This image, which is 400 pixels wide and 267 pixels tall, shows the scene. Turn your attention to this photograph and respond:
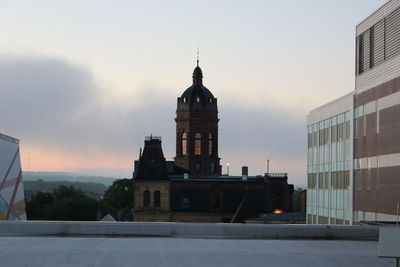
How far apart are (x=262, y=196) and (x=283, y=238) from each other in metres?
104

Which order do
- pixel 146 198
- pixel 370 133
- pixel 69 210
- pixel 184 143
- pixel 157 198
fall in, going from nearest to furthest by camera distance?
1. pixel 370 133
2. pixel 146 198
3. pixel 157 198
4. pixel 69 210
5. pixel 184 143

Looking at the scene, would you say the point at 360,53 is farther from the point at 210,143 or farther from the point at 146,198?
the point at 210,143

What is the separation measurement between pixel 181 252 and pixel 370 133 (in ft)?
94.8

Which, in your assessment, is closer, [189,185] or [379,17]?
[379,17]

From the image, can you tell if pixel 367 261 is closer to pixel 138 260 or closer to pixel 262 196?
pixel 138 260

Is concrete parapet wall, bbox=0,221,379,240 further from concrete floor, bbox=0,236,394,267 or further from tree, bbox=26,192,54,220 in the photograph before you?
tree, bbox=26,192,54,220

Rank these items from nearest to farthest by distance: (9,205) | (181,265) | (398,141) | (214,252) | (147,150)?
(181,265) → (214,252) → (398,141) → (9,205) → (147,150)

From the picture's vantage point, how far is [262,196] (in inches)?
5295

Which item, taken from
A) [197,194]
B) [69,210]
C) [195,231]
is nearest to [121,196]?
[69,210]

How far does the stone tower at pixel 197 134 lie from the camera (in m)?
157

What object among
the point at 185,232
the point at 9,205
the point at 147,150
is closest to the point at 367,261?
the point at 185,232

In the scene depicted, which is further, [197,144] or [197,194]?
[197,144]

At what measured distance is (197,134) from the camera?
158375mm

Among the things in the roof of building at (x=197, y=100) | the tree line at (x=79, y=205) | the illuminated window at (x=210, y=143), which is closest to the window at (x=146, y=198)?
the tree line at (x=79, y=205)
